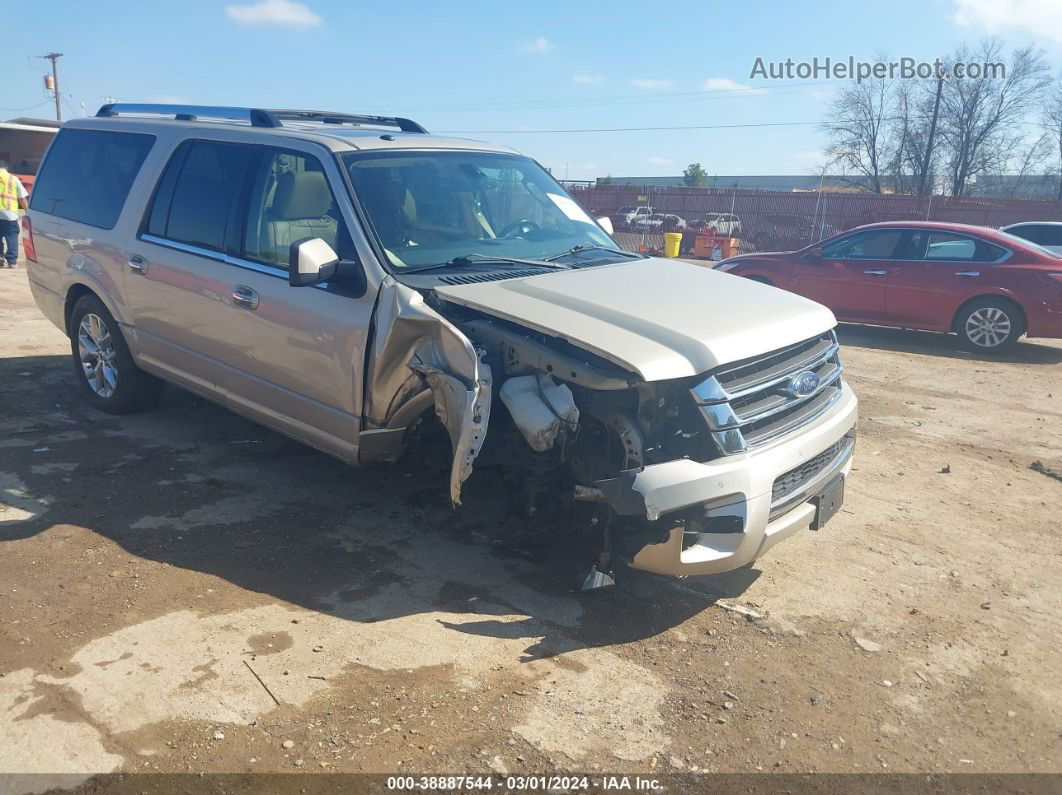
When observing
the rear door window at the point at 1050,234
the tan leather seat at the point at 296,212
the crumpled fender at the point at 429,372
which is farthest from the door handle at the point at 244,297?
the rear door window at the point at 1050,234

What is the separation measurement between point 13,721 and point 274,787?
1.01 m

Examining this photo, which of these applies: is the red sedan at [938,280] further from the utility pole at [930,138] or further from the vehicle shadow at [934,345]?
the utility pole at [930,138]

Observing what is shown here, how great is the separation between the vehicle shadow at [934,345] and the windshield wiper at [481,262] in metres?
7.64

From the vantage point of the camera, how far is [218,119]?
5.78 m

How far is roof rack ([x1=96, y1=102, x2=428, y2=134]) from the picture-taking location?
5406mm

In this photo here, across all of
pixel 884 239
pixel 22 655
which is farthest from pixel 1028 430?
pixel 22 655

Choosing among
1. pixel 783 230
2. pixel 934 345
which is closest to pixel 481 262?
pixel 934 345

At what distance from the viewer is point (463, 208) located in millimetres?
4898

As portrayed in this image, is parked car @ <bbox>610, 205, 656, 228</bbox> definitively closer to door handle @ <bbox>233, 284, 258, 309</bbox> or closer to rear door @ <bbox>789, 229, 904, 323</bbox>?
rear door @ <bbox>789, 229, 904, 323</bbox>

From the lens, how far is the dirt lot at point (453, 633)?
300cm

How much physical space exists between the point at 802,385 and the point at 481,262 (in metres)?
1.72

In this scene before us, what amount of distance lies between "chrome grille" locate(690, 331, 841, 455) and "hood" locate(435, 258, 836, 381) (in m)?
0.10

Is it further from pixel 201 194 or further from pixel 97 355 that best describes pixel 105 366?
pixel 201 194

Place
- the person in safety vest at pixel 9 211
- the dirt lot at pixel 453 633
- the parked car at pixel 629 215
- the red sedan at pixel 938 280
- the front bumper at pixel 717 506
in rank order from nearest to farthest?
the dirt lot at pixel 453 633
the front bumper at pixel 717 506
the red sedan at pixel 938 280
the person in safety vest at pixel 9 211
the parked car at pixel 629 215
